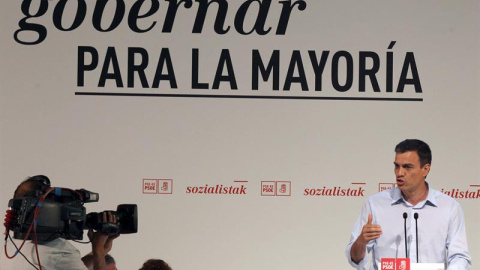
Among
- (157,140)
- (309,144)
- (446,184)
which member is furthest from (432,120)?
(157,140)

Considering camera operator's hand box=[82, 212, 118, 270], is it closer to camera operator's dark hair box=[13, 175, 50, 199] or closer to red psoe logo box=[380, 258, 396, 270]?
camera operator's dark hair box=[13, 175, 50, 199]

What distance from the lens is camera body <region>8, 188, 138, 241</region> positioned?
118 inches

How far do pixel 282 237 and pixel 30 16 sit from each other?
204 cm

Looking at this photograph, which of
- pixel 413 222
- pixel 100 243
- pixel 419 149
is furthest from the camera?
pixel 419 149

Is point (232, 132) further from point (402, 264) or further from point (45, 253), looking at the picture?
point (45, 253)

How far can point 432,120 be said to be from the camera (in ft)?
17.1

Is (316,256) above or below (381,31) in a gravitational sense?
below

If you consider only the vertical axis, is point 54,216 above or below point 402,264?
above

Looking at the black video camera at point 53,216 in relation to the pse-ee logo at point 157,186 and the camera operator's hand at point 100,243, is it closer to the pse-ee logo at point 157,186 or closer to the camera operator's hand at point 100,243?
the camera operator's hand at point 100,243

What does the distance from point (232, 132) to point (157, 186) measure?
563 millimetres

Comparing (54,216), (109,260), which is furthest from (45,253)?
(109,260)

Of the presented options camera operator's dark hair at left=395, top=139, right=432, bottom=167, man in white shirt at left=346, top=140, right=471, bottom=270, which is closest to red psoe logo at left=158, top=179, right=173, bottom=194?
man in white shirt at left=346, top=140, right=471, bottom=270

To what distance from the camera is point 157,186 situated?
5125mm

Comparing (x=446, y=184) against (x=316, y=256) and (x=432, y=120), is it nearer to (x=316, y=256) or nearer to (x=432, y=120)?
(x=432, y=120)
